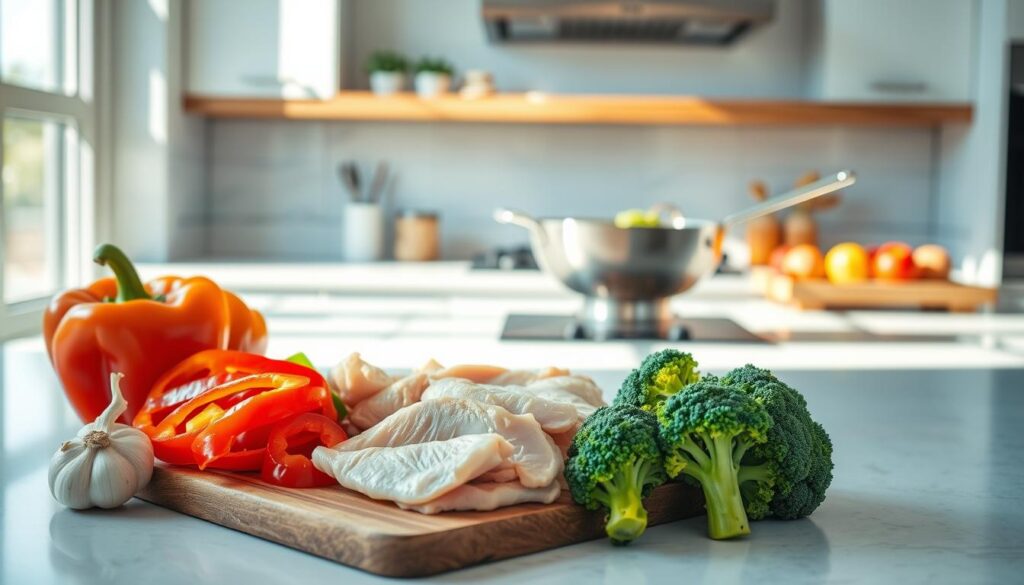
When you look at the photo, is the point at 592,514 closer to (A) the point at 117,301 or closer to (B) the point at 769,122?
(A) the point at 117,301

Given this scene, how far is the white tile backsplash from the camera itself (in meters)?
3.90

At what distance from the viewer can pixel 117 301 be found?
4.76 ft

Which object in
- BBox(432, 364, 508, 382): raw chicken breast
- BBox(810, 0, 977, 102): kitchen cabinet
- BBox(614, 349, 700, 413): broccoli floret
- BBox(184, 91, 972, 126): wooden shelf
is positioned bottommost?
BBox(432, 364, 508, 382): raw chicken breast

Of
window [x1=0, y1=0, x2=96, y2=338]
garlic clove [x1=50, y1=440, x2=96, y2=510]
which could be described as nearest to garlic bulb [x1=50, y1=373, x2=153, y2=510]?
garlic clove [x1=50, y1=440, x2=96, y2=510]

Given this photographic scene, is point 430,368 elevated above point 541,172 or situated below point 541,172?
below

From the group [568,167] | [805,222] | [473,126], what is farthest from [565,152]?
[805,222]

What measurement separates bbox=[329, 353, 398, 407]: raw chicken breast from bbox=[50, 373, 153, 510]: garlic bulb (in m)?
0.25

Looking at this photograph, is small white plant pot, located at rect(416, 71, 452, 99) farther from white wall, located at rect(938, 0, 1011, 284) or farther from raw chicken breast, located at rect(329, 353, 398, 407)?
raw chicken breast, located at rect(329, 353, 398, 407)

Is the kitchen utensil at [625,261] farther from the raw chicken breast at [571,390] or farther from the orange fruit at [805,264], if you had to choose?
the raw chicken breast at [571,390]

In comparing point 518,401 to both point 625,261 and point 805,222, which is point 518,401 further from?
point 805,222

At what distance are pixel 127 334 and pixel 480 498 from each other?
0.61 metres

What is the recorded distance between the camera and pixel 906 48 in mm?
3549

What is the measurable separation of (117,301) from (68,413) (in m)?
0.17

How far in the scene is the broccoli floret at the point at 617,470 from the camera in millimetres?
931
